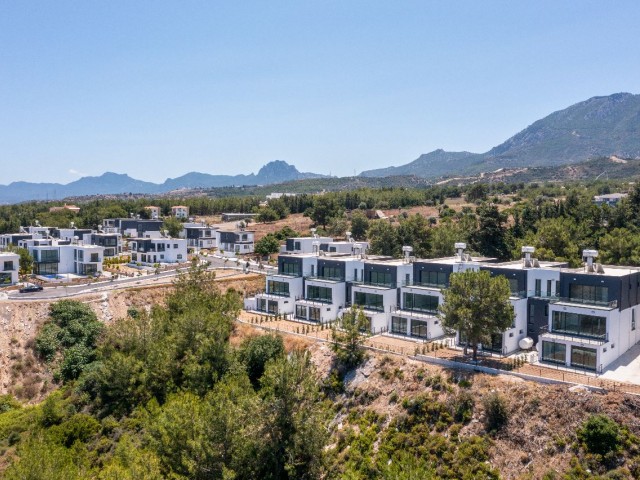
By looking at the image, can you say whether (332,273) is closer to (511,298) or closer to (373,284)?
(373,284)

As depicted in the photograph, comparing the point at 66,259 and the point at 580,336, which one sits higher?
the point at 66,259

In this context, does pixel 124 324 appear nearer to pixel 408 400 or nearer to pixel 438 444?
pixel 408 400

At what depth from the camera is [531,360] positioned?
36.7 meters

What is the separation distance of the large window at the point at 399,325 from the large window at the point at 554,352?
38.4ft

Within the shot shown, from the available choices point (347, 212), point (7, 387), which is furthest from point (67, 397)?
point (347, 212)

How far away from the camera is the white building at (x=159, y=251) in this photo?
3272 inches

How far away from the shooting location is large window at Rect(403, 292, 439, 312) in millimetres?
45188

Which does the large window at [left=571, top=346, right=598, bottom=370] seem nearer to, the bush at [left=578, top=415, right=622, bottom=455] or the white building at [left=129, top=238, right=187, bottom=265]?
the bush at [left=578, top=415, right=622, bottom=455]

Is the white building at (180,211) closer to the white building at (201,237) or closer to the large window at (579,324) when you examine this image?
the white building at (201,237)

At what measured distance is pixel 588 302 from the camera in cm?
3716

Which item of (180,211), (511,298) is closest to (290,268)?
(511,298)

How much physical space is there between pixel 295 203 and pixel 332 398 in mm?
96475

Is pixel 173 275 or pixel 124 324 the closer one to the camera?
pixel 124 324

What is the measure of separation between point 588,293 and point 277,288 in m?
29.7
